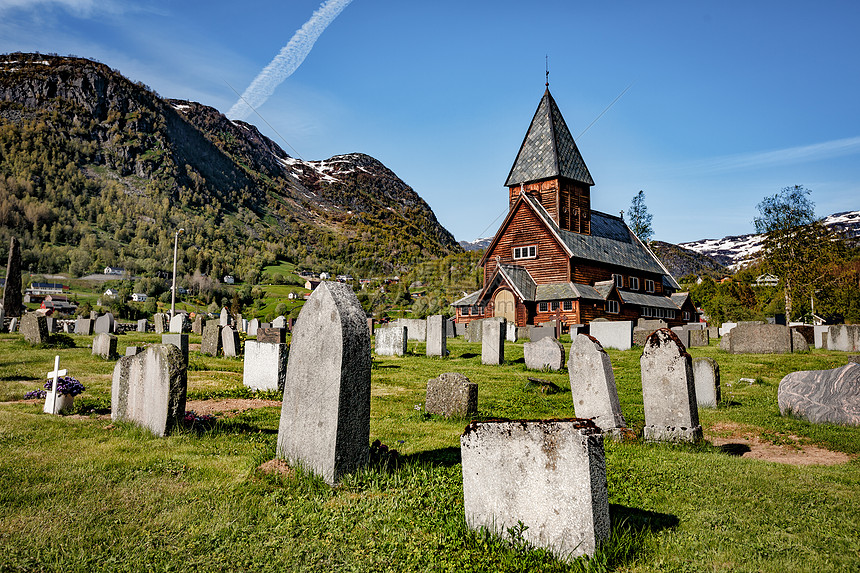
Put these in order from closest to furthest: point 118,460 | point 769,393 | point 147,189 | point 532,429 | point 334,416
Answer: point 532,429
point 334,416
point 118,460
point 769,393
point 147,189

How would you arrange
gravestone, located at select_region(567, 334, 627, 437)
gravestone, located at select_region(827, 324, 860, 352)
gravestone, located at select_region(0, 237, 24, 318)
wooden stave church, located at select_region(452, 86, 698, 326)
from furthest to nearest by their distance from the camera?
wooden stave church, located at select_region(452, 86, 698, 326), gravestone, located at select_region(0, 237, 24, 318), gravestone, located at select_region(827, 324, 860, 352), gravestone, located at select_region(567, 334, 627, 437)

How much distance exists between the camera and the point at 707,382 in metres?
11.4

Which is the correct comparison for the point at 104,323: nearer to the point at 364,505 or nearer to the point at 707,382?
the point at 364,505

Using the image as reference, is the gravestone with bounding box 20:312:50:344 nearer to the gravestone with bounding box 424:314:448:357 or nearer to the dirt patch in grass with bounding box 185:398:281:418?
the dirt patch in grass with bounding box 185:398:281:418

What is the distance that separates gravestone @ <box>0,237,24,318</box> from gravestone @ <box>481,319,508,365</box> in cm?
2930

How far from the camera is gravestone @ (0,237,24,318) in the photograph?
2997cm

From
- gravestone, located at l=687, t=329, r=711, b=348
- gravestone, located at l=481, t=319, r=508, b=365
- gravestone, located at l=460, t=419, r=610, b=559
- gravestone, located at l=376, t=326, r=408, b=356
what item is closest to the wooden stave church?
gravestone, located at l=687, t=329, r=711, b=348

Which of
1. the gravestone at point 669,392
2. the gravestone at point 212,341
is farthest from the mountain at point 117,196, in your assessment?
the gravestone at point 669,392

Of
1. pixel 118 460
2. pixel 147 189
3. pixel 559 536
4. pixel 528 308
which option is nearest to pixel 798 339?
pixel 528 308

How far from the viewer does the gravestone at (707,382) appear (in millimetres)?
11336

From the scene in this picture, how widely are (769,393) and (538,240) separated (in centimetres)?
3029

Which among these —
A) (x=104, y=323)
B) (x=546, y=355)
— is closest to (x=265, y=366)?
(x=546, y=355)

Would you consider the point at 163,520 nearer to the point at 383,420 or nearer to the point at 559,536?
the point at 559,536

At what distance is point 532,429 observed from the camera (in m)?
3.77
